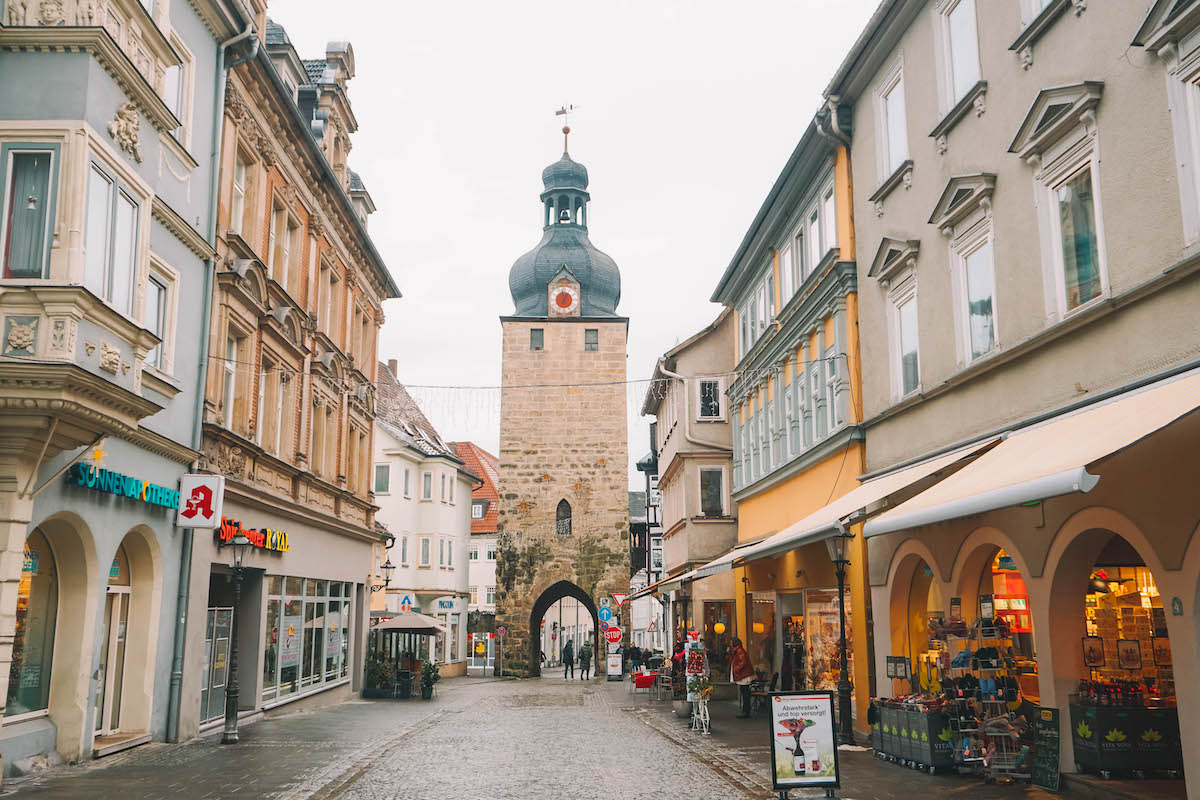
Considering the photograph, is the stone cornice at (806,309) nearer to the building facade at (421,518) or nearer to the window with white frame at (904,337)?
the window with white frame at (904,337)

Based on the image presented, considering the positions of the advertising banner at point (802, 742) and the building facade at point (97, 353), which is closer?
the advertising banner at point (802, 742)

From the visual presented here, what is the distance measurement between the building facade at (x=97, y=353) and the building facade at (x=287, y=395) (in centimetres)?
102

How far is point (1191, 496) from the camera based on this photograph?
29.6 ft

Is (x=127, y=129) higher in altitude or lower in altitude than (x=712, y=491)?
higher

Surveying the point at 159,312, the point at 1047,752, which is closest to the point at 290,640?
the point at 159,312

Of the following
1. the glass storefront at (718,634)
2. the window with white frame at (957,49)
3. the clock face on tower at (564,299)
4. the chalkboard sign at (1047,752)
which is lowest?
the chalkboard sign at (1047,752)

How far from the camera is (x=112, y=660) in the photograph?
47.0ft

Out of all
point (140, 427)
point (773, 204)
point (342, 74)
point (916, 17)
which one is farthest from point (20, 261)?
point (342, 74)

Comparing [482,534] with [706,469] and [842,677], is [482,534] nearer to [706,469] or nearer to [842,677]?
[706,469]

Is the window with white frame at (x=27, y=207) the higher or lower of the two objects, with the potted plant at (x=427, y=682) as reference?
higher

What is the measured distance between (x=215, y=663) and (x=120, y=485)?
5.36m

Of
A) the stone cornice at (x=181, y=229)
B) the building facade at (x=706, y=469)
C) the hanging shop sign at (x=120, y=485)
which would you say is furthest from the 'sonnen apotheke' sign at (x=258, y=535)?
the building facade at (x=706, y=469)

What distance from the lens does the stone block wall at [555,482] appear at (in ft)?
159

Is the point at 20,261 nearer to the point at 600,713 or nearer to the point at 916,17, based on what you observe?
the point at 916,17
